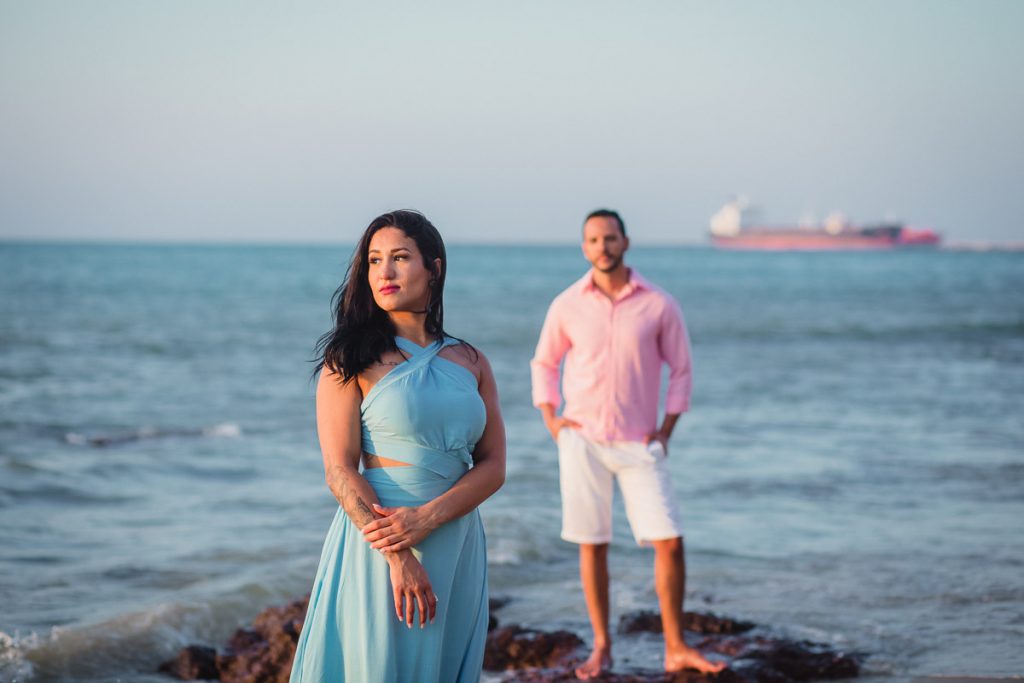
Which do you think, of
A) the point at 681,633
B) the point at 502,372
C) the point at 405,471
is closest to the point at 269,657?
the point at 681,633

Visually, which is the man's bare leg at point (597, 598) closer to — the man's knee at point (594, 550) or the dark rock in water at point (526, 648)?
the man's knee at point (594, 550)

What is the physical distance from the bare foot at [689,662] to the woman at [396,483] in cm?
233

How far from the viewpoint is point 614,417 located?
5.26 m

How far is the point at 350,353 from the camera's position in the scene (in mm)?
2820

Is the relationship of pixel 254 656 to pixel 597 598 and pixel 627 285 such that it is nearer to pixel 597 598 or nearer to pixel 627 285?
pixel 597 598

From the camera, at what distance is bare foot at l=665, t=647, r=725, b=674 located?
4.99m

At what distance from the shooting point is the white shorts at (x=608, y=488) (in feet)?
16.9

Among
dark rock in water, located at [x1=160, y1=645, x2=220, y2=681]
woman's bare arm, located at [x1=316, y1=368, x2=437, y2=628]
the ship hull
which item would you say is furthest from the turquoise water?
the ship hull

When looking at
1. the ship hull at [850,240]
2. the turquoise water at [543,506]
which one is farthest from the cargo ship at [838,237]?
the turquoise water at [543,506]

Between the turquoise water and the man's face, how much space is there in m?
2.07

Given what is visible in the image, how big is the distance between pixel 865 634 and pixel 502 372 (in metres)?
12.9

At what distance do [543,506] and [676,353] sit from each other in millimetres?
3639

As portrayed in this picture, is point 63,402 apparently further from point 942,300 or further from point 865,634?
point 942,300

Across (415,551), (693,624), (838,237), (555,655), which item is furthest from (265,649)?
(838,237)
